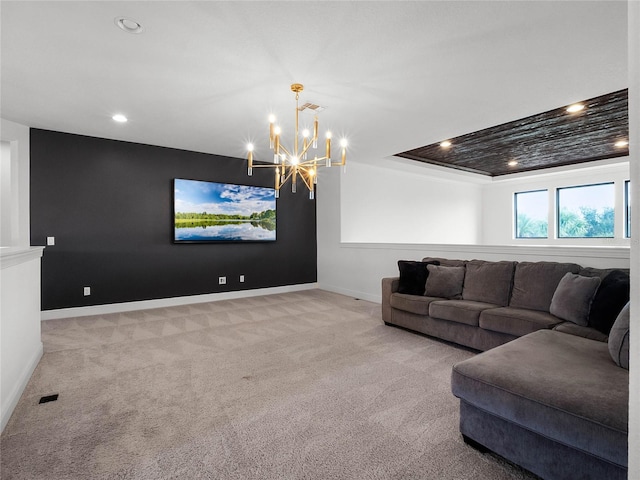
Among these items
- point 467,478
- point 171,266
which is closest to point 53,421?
point 467,478

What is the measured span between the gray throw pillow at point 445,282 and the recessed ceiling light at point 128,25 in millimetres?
3569

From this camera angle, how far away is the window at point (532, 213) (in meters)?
7.83

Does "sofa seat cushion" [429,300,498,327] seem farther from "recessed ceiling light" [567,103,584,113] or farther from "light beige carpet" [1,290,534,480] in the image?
"recessed ceiling light" [567,103,584,113]

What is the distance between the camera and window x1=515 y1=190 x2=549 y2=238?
7.83 metres

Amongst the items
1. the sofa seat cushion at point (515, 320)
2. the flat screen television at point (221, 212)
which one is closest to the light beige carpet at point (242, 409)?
the sofa seat cushion at point (515, 320)

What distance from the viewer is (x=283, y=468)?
1.68m

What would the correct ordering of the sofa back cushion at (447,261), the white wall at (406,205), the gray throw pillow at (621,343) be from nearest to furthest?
1. the gray throw pillow at (621,343)
2. the sofa back cushion at (447,261)
3. the white wall at (406,205)

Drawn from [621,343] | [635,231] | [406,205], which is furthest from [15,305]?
[406,205]

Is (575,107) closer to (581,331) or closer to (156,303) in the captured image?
(581,331)

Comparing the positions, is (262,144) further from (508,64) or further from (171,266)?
(508,64)

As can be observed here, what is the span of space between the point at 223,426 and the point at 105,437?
2.18ft

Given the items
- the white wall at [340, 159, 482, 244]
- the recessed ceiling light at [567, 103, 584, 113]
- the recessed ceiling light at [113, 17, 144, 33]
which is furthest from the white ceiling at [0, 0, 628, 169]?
the white wall at [340, 159, 482, 244]

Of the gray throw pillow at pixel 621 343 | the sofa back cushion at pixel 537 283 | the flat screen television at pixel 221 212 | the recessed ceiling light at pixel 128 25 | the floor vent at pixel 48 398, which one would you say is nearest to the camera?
the gray throw pillow at pixel 621 343

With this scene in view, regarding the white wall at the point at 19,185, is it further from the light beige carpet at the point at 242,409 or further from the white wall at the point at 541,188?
the white wall at the point at 541,188
